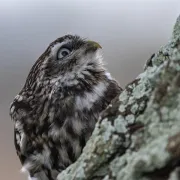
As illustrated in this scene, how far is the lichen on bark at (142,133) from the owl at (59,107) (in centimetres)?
58

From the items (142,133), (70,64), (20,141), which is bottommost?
(142,133)

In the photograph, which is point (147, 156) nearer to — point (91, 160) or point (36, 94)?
point (91, 160)

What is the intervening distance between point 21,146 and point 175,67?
137 centimetres

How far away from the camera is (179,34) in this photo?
2.11 meters

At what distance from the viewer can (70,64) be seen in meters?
3.10

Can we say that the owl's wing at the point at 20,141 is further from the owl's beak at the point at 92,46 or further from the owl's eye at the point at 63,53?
the owl's beak at the point at 92,46

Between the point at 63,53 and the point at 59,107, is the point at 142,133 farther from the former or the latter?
the point at 63,53

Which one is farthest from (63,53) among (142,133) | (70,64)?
(142,133)

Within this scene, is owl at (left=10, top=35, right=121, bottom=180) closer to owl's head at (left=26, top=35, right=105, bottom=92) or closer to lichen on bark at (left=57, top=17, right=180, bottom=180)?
owl's head at (left=26, top=35, right=105, bottom=92)

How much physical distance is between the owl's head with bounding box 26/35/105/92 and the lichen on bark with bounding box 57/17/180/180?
0.82 m

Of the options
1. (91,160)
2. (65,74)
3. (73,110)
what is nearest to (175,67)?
(91,160)

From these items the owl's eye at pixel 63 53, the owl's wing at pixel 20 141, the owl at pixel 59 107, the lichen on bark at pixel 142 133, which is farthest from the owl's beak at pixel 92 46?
the lichen on bark at pixel 142 133

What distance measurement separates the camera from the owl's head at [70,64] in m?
3.00

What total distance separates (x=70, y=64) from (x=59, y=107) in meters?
0.38
